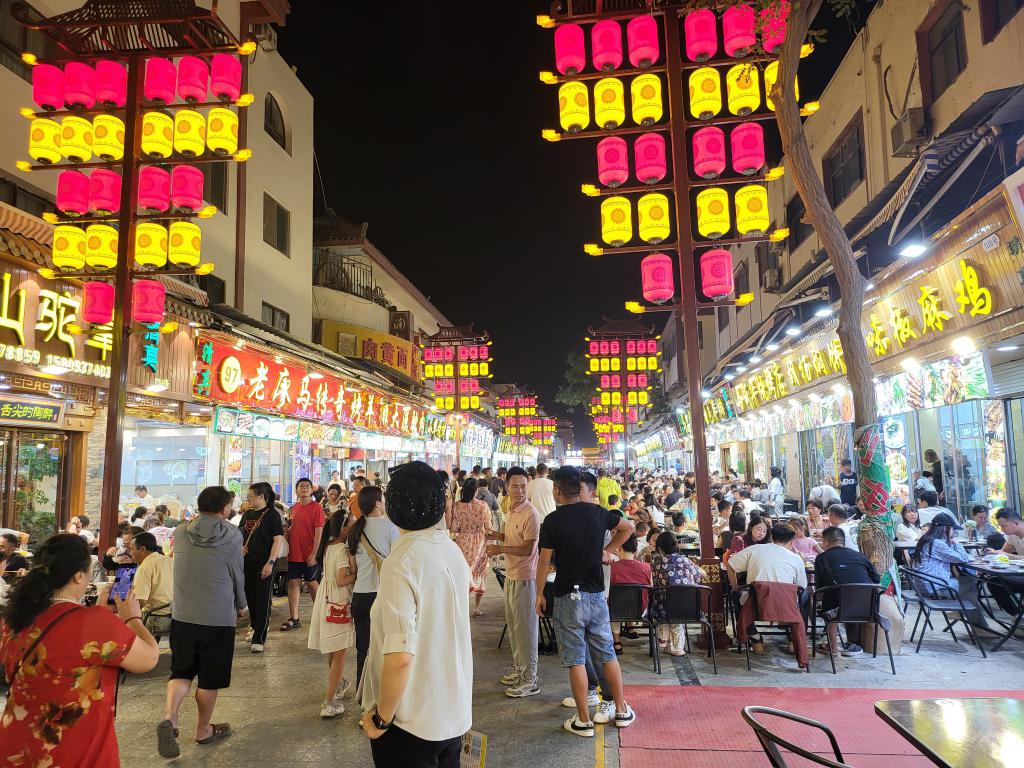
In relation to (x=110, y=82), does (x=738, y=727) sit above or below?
below

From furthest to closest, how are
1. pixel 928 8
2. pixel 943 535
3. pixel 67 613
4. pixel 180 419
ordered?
pixel 180 419, pixel 928 8, pixel 943 535, pixel 67 613

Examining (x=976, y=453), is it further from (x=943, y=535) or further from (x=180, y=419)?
(x=180, y=419)

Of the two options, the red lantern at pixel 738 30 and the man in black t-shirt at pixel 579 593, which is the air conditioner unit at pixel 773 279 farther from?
the man in black t-shirt at pixel 579 593

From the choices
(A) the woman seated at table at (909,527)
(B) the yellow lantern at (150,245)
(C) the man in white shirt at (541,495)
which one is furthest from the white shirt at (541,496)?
(B) the yellow lantern at (150,245)

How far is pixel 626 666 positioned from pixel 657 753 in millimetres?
2424

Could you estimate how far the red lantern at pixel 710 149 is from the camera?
9.67m

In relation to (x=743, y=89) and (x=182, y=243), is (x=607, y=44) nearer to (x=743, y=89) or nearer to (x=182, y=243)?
(x=743, y=89)

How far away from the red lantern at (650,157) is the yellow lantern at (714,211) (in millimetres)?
716

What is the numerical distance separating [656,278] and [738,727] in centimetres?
794

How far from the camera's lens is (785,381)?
707 inches

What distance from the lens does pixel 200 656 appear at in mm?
5484

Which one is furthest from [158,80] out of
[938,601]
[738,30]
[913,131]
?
[938,601]

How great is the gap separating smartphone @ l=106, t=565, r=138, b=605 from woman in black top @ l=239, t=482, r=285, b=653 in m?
1.27

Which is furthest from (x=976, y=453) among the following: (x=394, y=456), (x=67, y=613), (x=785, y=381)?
(x=394, y=456)
